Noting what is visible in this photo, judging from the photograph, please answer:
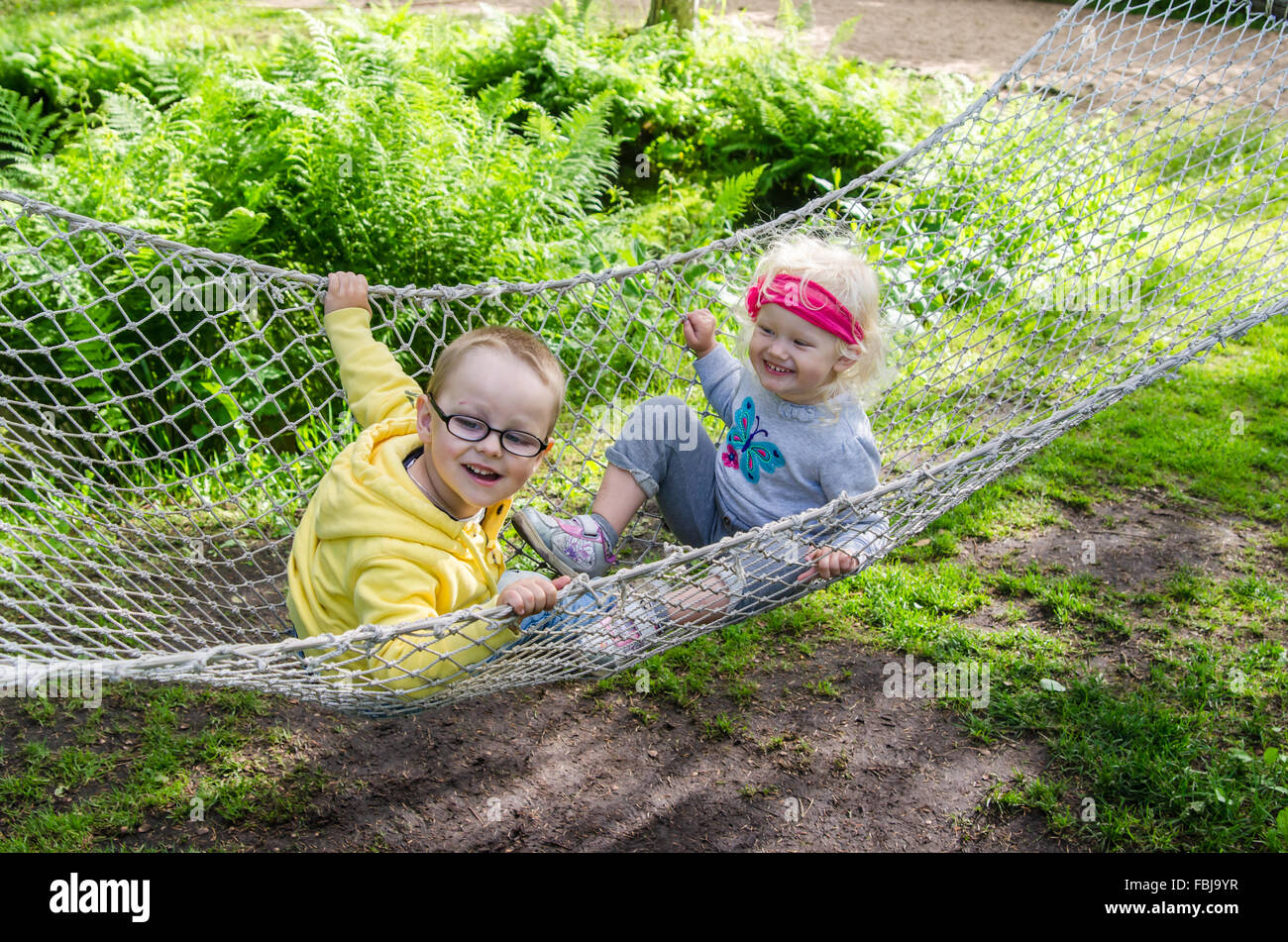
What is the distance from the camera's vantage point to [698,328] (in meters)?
2.51

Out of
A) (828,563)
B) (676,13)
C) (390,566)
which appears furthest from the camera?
(676,13)

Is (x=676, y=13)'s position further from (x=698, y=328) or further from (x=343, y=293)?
(x=343, y=293)

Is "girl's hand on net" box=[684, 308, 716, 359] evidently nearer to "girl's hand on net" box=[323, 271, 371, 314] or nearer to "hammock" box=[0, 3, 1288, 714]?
"hammock" box=[0, 3, 1288, 714]

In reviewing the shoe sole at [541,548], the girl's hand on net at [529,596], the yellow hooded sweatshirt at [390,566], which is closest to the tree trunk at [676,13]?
the shoe sole at [541,548]

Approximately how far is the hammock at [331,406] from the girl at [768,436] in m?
0.13

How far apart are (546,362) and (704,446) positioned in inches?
26.0

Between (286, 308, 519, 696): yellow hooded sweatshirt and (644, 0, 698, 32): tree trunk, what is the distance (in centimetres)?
409

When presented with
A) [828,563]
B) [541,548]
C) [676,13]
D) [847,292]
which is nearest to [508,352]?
[541,548]

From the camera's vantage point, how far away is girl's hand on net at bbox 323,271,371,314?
2.22 m

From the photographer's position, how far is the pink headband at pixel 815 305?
221cm

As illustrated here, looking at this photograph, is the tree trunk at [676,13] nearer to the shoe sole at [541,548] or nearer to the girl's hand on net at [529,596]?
the shoe sole at [541,548]

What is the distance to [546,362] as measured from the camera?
74.0 inches

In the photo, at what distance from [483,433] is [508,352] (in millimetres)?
141

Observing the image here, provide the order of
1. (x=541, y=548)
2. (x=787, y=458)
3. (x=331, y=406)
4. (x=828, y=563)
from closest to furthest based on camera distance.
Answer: (x=828, y=563) < (x=541, y=548) < (x=787, y=458) < (x=331, y=406)
